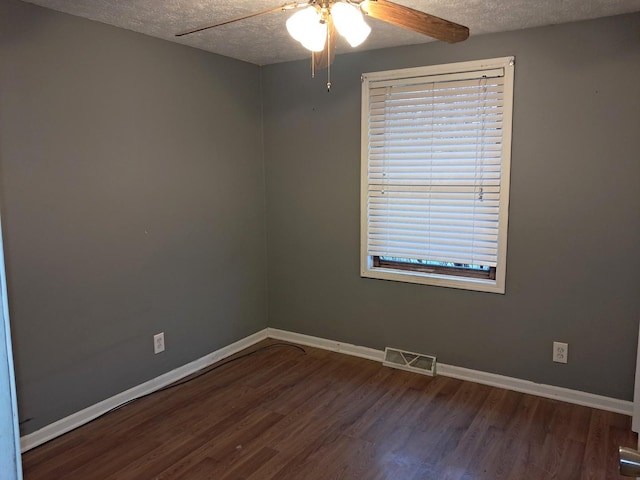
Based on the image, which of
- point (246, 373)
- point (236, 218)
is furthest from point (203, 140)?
point (246, 373)

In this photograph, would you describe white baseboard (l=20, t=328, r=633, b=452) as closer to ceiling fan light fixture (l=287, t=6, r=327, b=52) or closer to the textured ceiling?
the textured ceiling

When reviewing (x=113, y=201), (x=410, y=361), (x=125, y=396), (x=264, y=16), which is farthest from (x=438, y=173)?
(x=125, y=396)

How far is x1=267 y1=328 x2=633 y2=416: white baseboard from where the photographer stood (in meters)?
2.90

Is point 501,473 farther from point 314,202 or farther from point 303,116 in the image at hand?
point 303,116

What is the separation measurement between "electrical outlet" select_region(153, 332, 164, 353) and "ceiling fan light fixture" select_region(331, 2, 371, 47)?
2.35m

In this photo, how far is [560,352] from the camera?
3016mm

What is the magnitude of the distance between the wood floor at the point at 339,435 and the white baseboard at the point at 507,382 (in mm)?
63

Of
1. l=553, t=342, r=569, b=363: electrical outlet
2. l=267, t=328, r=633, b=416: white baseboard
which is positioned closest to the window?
l=553, t=342, r=569, b=363: electrical outlet

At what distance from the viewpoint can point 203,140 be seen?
136 inches

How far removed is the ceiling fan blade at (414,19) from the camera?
1788mm

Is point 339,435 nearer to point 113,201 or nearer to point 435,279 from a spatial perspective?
point 435,279

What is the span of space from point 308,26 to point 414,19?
16.6 inches

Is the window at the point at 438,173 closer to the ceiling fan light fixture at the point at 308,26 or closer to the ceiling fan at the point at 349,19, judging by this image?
the ceiling fan at the point at 349,19

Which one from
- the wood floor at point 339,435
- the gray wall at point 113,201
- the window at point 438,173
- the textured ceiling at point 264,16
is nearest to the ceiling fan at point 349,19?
the textured ceiling at point 264,16
